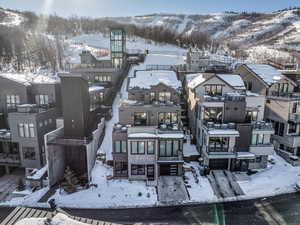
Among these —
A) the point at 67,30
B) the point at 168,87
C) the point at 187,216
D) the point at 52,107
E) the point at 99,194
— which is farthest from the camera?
the point at 67,30

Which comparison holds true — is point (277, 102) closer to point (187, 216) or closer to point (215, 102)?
point (215, 102)

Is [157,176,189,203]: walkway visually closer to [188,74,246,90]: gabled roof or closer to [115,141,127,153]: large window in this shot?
[115,141,127,153]: large window

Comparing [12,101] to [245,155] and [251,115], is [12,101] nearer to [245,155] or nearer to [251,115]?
[245,155]

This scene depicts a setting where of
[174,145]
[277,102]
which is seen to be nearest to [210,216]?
[174,145]

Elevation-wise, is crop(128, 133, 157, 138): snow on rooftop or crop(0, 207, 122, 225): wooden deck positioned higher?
crop(128, 133, 157, 138): snow on rooftop

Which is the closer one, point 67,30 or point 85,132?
point 85,132

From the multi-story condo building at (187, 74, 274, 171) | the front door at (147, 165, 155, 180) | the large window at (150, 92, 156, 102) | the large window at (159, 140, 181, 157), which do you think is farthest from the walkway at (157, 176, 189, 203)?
the large window at (150, 92, 156, 102)

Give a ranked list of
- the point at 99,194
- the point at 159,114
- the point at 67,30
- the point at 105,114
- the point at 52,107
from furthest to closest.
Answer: the point at 67,30 → the point at 105,114 → the point at 52,107 → the point at 159,114 → the point at 99,194
